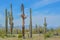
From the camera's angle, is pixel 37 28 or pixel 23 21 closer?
pixel 23 21

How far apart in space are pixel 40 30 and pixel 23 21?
23.0 meters

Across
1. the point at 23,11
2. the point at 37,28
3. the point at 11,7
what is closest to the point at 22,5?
the point at 23,11

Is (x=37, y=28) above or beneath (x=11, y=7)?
beneath

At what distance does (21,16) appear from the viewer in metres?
33.8

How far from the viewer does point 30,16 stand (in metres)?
35.3

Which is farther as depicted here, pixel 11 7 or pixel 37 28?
pixel 37 28

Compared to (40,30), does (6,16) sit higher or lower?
higher

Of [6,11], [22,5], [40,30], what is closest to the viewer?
[22,5]

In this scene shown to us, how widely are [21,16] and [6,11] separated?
8.39 m

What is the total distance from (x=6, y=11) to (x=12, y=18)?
2049 millimetres

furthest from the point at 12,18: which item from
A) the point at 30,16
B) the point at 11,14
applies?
the point at 30,16

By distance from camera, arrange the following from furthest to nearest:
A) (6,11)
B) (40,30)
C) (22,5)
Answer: (40,30) → (6,11) → (22,5)

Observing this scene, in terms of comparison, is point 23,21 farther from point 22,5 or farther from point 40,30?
point 40,30

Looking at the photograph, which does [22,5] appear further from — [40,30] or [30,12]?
[40,30]
